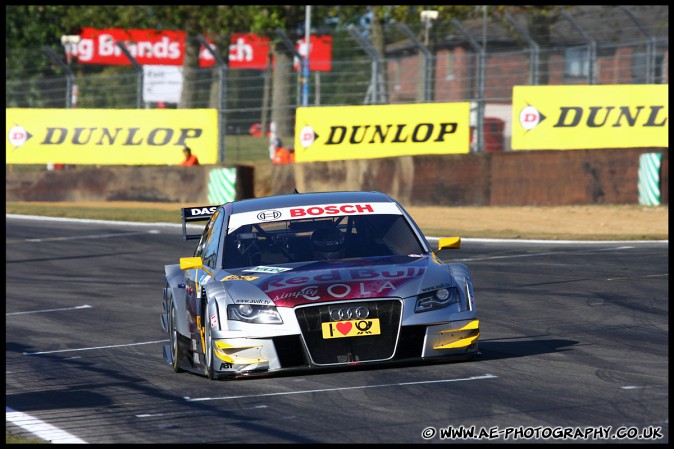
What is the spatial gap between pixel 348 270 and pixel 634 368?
2.10 m

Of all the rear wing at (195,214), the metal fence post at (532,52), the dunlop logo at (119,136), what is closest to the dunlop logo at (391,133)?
the metal fence post at (532,52)

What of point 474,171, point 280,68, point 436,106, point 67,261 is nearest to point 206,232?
point 67,261

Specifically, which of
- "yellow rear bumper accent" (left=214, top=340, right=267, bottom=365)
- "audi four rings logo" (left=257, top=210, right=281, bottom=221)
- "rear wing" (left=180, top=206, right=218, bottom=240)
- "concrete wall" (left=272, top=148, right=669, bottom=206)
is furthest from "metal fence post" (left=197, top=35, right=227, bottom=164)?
"yellow rear bumper accent" (left=214, top=340, right=267, bottom=365)

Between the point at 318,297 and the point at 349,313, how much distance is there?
0.24 meters

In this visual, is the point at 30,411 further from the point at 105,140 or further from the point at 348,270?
the point at 105,140

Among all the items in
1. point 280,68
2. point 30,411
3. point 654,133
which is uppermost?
point 280,68

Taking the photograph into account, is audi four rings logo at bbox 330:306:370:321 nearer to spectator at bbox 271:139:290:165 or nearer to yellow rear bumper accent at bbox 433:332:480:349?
yellow rear bumper accent at bbox 433:332:480:349

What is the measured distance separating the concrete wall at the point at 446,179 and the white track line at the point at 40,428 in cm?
1931

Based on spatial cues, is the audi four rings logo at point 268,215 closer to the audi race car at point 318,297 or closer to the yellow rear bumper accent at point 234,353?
the audi race car at point 318,297

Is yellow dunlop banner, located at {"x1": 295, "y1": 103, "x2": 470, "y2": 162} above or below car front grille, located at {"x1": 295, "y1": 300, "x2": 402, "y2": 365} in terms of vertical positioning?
above

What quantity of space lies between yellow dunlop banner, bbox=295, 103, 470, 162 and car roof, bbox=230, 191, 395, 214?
18772mm

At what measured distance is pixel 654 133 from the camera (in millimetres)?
27672

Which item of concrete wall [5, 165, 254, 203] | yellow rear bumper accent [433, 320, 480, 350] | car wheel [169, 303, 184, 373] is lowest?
car wheel [169, 303, 184, 373]

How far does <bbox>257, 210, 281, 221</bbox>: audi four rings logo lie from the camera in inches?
403
